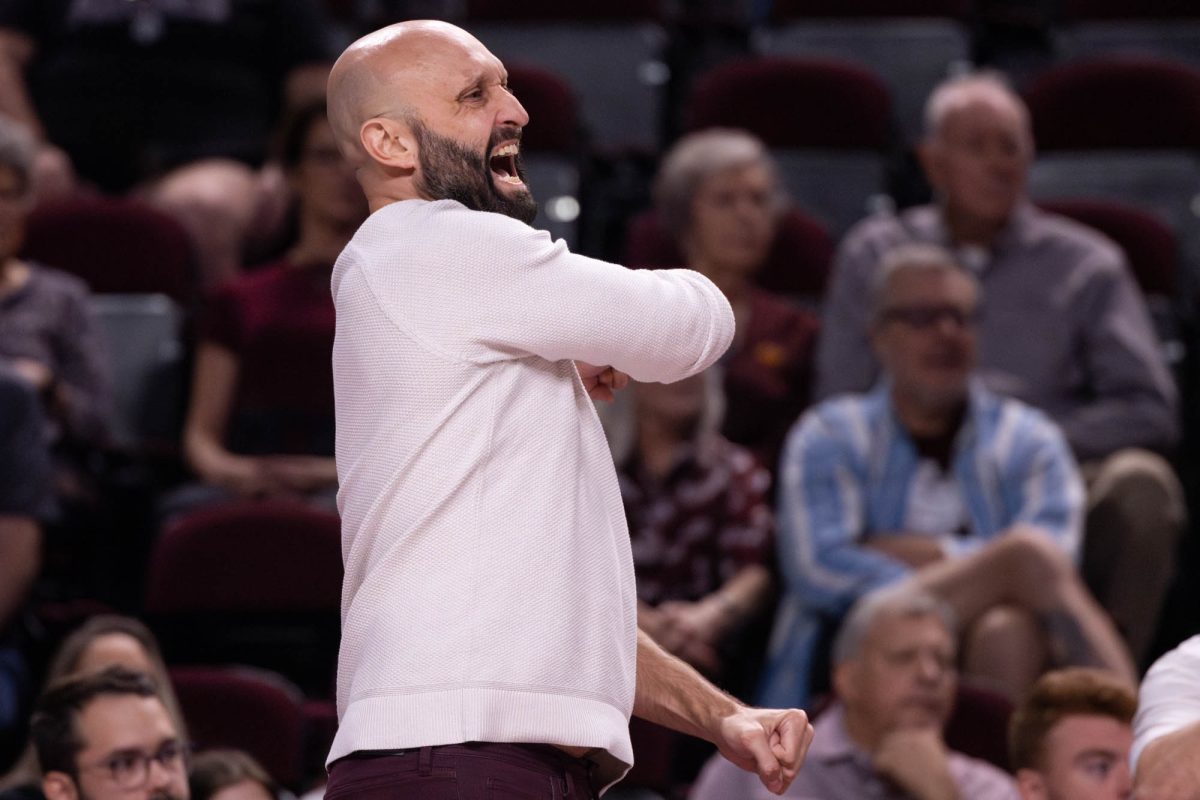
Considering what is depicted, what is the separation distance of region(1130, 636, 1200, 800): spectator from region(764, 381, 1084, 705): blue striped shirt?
2.12 m

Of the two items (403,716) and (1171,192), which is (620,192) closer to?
(1171,192)

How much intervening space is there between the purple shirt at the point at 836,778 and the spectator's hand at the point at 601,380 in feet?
5.82

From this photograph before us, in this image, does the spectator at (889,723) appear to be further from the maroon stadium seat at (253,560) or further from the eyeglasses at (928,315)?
the maroon stadium seat at (253,560)

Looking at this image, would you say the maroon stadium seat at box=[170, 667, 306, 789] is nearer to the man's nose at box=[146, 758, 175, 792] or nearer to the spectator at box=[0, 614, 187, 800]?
the spectator at box=[0, 614, 187, 800]

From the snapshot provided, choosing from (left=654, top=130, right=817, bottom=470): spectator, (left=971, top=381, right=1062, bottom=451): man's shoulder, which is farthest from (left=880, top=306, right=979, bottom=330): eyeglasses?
(left=654, top=130, right=817, bottom=470): spectator

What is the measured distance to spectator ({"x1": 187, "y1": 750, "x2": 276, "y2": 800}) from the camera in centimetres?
335

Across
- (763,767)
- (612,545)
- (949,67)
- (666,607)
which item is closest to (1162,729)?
(763,767)

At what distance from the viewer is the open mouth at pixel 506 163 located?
2.04m

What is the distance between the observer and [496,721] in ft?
6.10

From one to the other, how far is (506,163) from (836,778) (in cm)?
215

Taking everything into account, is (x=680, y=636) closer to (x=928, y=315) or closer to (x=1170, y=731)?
(x=928, y=315)

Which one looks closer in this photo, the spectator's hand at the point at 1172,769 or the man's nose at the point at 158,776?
the spectator's hand at the point at 1172,769

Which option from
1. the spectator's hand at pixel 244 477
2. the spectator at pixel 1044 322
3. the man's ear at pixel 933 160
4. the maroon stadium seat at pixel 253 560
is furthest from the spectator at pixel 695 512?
the man's ear at pixel 933 160

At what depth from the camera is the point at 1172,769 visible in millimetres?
2000
